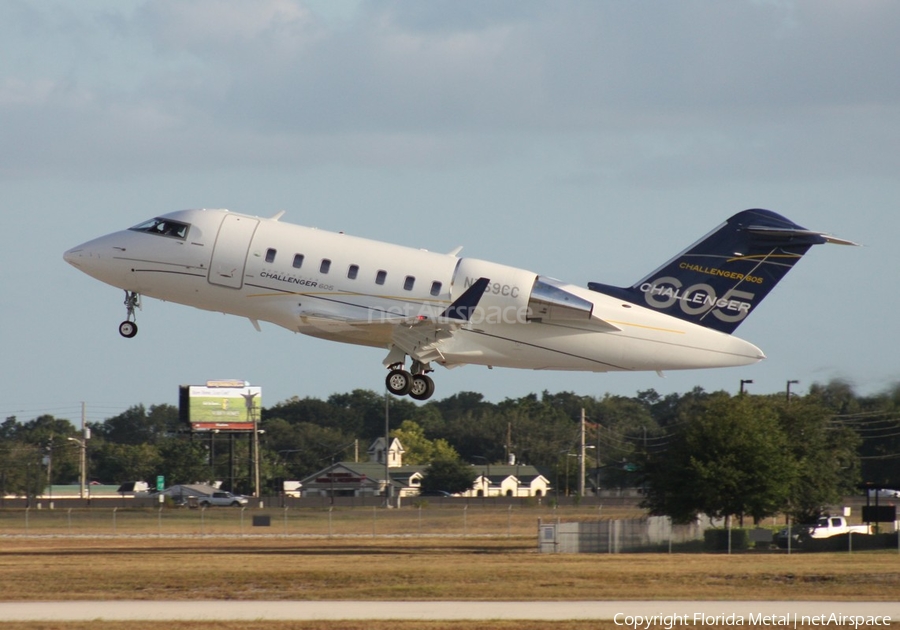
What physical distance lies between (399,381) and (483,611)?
9.63m

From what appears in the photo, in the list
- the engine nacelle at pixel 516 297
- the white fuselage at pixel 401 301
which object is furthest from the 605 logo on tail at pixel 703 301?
the engine nacelle at pixel 516 297

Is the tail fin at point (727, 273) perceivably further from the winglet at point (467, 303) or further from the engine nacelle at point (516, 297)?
the winglet at point (467, 303)

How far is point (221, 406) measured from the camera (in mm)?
99875

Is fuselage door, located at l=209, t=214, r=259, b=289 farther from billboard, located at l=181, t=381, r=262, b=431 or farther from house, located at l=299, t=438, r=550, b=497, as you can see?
billboard, located at l=181, t=381, r=262, b=431

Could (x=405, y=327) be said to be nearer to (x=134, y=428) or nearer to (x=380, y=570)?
(x=380, y=570)

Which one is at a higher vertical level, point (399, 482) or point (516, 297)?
point (516, 297)

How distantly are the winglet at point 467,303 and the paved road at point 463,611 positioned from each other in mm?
7272

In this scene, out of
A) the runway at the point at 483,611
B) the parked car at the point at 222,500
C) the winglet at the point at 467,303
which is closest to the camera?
the runway at the point at 483,611

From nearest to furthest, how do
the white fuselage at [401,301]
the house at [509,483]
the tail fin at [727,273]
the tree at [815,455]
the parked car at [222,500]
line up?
the white fuselage at [401,301] → the tail fin at [727,273] → the tree at [815,455] → the parked car at [222,500] → the house at [509,483]

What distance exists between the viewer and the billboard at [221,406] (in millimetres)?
99125

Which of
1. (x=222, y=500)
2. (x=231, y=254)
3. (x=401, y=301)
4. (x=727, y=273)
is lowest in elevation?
(x=222, y=500)

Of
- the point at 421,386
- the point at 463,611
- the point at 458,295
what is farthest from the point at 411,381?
the point at 463,611

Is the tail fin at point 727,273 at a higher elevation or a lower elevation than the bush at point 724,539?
higher

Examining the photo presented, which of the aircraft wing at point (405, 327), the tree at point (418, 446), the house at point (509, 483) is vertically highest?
the aircraft wing at point (405, 327)
